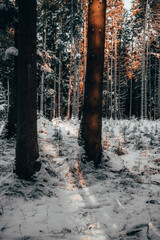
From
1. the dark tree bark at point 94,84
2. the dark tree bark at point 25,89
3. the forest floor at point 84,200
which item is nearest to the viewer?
the forest floor at point 84,200

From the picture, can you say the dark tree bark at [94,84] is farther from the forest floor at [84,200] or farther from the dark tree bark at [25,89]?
the dark tree bark at [25,89]

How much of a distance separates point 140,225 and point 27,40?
3.89 m

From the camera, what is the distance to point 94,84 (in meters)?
4.60

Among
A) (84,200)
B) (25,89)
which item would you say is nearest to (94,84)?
(25,89)

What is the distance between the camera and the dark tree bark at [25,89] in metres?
3.49

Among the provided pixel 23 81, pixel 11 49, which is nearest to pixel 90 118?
pixel 23 81

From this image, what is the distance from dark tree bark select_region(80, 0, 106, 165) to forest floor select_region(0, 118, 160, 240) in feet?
1.28

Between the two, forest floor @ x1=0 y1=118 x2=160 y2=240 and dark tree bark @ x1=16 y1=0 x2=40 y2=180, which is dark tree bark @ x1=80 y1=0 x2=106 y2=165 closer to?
forest floor @ x1=0 y1=118 x2=160 y2=240

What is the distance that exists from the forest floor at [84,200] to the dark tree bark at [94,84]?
0.39 m

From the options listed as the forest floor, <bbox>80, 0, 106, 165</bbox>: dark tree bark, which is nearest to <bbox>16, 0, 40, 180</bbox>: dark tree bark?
the forest floor

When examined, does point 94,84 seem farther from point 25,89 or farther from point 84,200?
point 84,200

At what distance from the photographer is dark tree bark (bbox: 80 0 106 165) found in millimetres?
4570

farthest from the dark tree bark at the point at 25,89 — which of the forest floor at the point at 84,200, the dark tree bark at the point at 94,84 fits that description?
the dark tree bark at the point at 94,84

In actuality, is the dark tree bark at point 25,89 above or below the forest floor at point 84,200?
above
